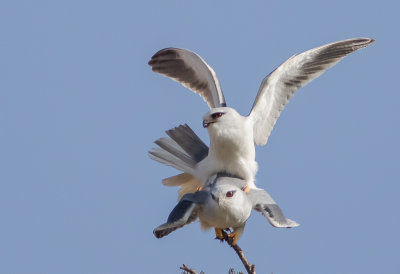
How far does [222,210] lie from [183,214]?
30 cm

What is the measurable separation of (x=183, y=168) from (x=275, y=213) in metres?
1.18

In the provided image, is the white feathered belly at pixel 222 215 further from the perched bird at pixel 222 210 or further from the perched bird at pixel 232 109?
the perched bird at pixel 232 109

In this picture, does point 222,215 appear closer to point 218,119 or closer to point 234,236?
point 234,236

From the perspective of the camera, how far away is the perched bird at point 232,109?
742cm

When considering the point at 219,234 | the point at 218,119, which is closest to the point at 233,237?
the point at 219,234

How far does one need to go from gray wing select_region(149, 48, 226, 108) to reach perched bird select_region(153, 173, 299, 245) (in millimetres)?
1541

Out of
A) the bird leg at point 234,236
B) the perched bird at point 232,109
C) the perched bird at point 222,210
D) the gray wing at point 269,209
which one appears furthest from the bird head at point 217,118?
the bird leg at point 234,236

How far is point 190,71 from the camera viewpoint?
8.84m

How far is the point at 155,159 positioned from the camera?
8000 millimetres

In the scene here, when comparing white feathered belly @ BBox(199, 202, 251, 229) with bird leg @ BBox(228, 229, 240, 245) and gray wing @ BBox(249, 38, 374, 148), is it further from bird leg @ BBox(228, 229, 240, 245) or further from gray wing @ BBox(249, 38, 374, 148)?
gray wing @ BBox(249, 38, 374, 148)

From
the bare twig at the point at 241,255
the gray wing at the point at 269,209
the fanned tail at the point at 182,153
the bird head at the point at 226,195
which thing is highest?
the fanned tail at the point at 182,153

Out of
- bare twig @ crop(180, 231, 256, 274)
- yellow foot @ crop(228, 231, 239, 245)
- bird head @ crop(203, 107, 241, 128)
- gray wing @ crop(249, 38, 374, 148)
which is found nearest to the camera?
bare twig @ crop(180, 231, 256, 274)

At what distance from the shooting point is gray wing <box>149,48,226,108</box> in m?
8.45

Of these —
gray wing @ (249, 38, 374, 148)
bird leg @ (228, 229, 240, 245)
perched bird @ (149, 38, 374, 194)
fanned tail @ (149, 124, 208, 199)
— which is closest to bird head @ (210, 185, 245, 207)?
bird leg @ (228, 229, 240, 245)
